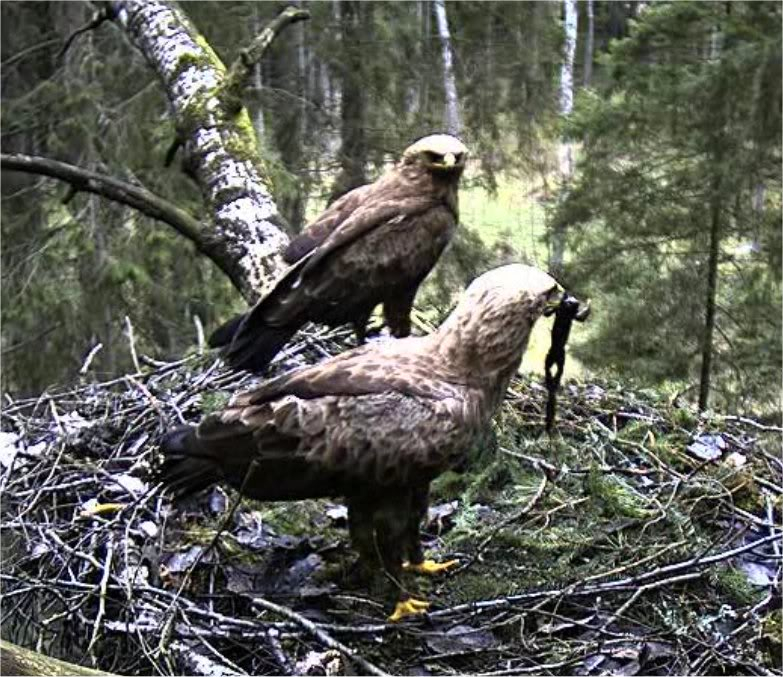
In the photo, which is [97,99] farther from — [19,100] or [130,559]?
[130,559]

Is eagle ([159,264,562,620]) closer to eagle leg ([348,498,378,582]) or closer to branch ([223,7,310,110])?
eagle leg ([348,498,378,582])

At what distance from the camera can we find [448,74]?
1108 centimetres

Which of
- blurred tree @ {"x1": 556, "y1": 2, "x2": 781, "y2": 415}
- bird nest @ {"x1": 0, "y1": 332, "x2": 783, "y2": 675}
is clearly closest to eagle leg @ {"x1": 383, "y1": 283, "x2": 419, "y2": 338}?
bird nest @ {"x1": 0, "y1": 332, "x2": 783, "y2": 675}

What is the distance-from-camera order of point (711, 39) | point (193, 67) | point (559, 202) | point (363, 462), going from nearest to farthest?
point (363, 462) < point (193, 67) < point (711, 39) < point (559, 202)

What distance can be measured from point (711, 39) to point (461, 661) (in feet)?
23.9

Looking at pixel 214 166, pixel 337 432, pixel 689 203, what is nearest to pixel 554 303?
pixel 337 432

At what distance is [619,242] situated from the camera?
957 cm

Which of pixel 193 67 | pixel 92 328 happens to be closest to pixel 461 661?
pixel 193 67

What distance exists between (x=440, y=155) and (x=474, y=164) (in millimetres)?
6983

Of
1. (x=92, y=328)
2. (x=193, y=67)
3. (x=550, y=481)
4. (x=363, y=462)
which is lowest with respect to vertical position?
(x=92, y=328)

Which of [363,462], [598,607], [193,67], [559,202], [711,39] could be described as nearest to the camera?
[363,462]

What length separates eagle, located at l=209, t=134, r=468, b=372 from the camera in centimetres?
406

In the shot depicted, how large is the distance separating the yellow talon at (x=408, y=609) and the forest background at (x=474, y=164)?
583cm

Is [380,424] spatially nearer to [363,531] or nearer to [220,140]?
[363,531]
